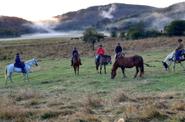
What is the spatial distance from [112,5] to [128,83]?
147m

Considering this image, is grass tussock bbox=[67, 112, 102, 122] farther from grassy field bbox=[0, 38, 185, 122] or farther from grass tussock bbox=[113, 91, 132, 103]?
grass tussock bbox=[113, 91, 132, 103]

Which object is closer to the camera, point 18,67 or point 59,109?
point 59,109

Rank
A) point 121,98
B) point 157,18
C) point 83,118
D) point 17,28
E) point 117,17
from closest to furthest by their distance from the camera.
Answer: point 83,118, point 121,98, point 17,28, point 157,18, point 117,17

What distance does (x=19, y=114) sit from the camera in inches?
504

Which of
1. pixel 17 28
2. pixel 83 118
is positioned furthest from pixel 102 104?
pixel 17 28

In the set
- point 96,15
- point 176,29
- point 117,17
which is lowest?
point 176,29

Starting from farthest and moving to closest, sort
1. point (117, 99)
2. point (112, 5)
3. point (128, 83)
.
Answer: point (112, 5)
point (128, 83)
point (117, 99)

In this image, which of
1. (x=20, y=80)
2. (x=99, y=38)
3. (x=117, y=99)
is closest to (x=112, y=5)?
(x=99, y=38)

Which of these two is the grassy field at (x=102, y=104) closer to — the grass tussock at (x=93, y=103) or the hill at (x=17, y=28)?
the grass tussock at (x=93, y=103)

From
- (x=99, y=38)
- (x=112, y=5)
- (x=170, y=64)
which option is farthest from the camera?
(x=112, y=5)

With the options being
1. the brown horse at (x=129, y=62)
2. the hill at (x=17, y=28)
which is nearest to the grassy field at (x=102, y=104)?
the brown horse at (x=129, y=62)

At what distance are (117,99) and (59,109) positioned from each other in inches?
83.1

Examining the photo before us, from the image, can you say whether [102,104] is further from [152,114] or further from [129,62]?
[129,62]

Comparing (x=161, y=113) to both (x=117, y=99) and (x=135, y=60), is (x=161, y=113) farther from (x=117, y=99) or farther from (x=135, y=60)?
(x=135, y=60)
